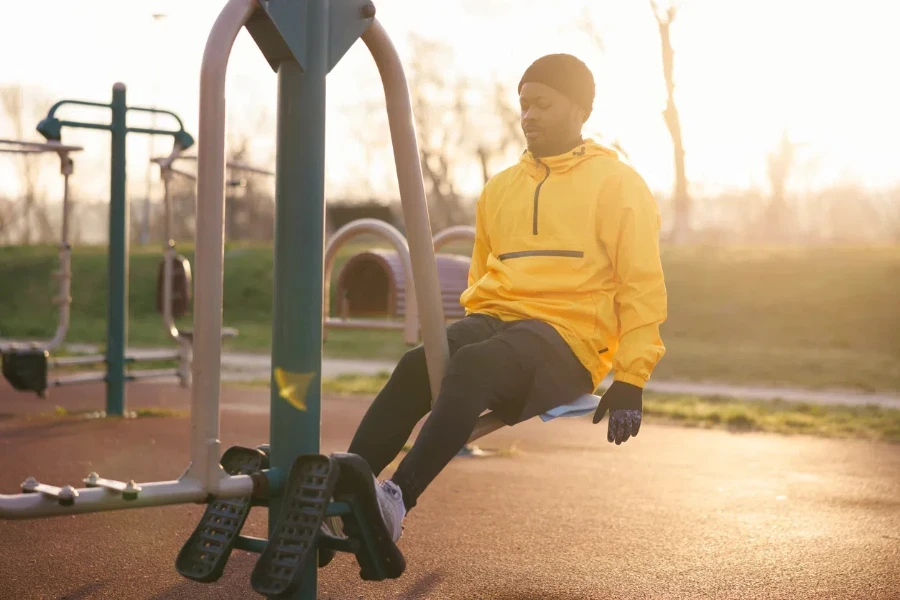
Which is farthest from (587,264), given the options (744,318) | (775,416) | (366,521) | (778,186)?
(778,186)

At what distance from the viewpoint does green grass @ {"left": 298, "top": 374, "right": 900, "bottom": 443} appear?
24.9ft

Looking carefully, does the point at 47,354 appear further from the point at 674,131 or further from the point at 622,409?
the point at 674,131

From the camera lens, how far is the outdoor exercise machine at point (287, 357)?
7.07ft

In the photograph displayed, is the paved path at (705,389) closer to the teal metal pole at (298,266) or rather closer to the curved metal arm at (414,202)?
the curved metal arm at (414,202)

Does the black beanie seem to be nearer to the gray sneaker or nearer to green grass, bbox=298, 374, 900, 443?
the gray sneaker

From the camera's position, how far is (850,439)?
7.25 meters

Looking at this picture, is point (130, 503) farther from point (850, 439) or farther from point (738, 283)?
point (738, 283)

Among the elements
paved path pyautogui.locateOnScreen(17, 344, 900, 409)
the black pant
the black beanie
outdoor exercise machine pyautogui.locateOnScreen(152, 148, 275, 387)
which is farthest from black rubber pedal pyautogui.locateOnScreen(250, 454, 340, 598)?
paved path pyautogui.locateOnScreen(17, 344, 900, 409)

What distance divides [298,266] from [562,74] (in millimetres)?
999

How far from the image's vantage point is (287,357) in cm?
236

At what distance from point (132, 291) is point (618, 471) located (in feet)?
68.2

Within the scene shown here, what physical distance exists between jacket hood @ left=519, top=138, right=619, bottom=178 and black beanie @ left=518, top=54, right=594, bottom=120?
132mm

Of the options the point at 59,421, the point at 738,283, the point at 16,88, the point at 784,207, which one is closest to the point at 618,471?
the point at 59,421

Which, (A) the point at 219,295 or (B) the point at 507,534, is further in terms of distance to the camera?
(B) the point at 507,534
